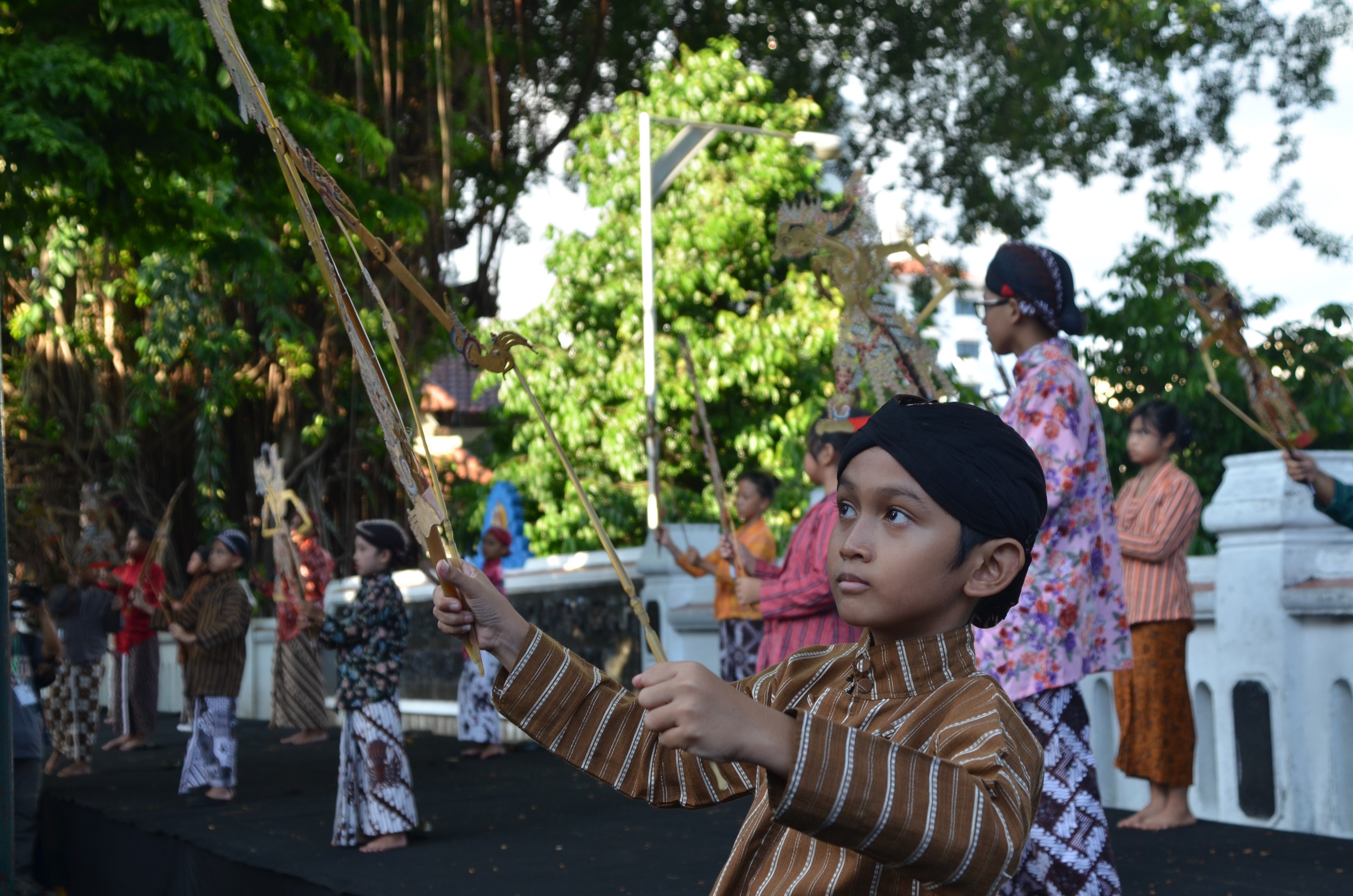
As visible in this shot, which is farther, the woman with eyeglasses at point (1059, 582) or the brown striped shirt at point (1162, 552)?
the brown striped shirt at point (1162, 552)

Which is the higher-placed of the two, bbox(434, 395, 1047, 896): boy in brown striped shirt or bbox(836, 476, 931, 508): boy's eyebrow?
bbox(836, 476, 931, 508): boy's eyebrow

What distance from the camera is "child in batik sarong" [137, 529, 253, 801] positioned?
A: 732cm

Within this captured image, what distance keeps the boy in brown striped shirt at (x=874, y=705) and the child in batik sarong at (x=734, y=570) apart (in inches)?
203

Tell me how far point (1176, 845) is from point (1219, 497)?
1.57 meters

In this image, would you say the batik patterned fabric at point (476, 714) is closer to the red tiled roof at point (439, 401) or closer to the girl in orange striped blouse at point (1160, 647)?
the girl in orange striped blouse at point (1160, 647)

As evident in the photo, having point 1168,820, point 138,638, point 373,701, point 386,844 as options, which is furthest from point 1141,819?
point 138,638

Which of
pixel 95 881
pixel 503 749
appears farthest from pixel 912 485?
pixel 503 749

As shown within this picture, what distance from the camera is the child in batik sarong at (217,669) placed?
7316 mm

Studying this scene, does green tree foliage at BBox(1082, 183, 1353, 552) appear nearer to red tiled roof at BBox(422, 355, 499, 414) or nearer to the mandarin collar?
the mandarin collar

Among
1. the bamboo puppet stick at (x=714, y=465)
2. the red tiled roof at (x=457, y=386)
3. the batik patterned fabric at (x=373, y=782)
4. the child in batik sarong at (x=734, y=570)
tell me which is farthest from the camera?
the red tiled roof at (x=457, y=386)

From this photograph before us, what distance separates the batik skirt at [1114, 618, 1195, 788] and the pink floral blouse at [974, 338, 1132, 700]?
196 centimetres

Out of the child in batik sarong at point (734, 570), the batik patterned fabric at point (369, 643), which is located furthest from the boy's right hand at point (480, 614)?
the child in batik sarong at point (734, 570)

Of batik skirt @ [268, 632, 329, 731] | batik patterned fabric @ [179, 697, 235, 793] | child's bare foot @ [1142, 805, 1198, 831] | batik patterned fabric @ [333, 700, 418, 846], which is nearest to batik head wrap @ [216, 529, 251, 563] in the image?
batik patterned fabric @ [179, 697, 235, 793]

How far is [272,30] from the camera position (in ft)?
22.8
